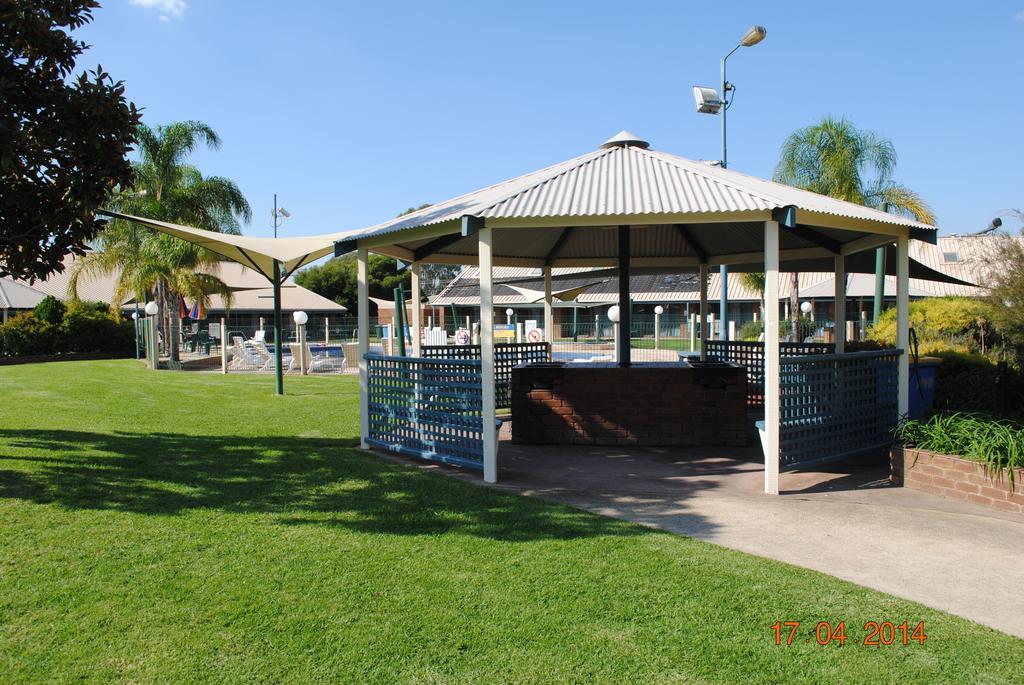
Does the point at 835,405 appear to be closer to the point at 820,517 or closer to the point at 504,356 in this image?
the point at 820,517

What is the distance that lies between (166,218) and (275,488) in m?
24.5

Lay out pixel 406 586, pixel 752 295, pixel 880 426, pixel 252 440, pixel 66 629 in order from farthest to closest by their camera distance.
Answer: pixel 752 295, pixel 252 440, pixel 880 426, pixel 406 586, pixel 66 629

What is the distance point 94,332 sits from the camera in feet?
96.9

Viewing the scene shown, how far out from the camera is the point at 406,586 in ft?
15.3

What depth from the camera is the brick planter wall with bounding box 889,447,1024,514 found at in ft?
21.7

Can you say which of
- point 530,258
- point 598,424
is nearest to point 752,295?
point 530,258

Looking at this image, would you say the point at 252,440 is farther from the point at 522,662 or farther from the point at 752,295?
the point at 752,295

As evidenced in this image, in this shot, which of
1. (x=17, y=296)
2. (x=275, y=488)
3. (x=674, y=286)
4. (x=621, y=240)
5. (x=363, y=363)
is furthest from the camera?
(x=674, y=286)

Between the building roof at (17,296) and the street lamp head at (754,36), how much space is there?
33007 mm

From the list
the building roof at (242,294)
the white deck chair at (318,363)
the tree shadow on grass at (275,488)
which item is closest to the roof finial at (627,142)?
the tree shadow on grass at (275,488)

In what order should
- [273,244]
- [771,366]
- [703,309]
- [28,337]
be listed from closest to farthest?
[771,366]
[273,244]
[703,309]
[28,337]

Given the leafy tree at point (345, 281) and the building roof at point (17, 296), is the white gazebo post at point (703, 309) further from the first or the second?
the leafy tree at point (345, 281)

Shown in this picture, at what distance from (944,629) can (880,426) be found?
516 centimetres

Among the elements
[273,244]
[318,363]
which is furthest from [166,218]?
[273,244]
